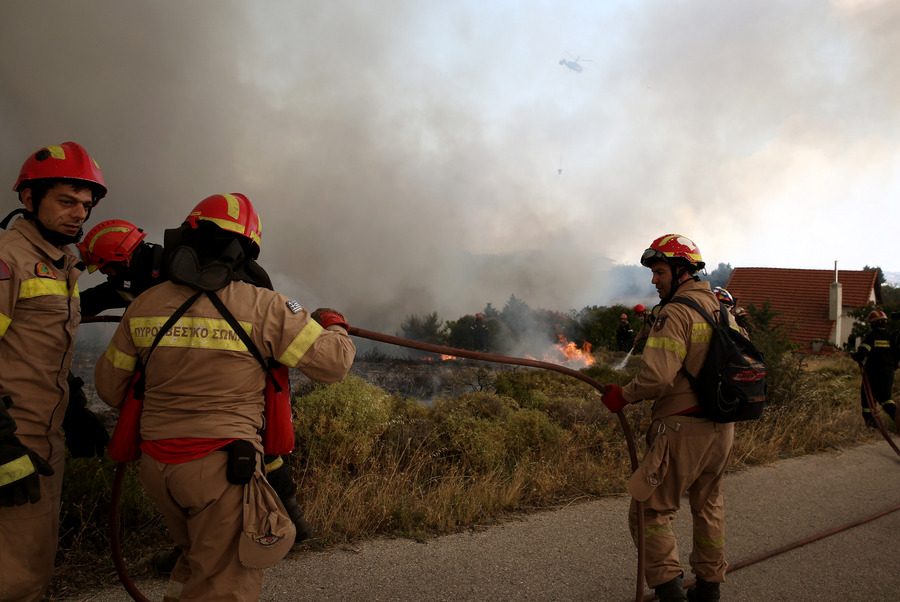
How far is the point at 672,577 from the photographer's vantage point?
2777 millimetres

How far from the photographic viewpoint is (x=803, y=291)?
1089 inches

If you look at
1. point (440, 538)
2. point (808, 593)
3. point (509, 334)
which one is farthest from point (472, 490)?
point (509, 334)

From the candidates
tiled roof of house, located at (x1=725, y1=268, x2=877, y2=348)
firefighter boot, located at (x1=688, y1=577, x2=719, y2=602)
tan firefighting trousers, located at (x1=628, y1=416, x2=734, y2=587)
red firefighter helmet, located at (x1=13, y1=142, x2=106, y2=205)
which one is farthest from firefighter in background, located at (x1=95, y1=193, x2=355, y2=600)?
tiled roof of house, located at (x1=725, y1=268, x2=877, y2=348)

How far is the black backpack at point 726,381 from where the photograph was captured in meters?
2.78

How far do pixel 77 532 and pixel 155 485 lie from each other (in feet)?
5.50

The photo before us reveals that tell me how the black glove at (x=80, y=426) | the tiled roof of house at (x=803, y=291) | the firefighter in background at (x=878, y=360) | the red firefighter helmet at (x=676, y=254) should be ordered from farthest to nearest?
the tiled roof of house at (x=803, y=291), the firefighter in background at (x=878, y=360), the red firefighter helmet at (x=676, y=254), the black glove at (x=80, y=426)

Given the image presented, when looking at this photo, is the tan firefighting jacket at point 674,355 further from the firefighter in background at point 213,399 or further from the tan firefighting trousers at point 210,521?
the tan firefighting trousers at point 210,521

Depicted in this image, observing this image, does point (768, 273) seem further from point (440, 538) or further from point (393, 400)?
point (440, 538)

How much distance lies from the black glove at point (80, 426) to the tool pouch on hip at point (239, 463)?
991 millimetres

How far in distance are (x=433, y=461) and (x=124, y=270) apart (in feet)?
9.59

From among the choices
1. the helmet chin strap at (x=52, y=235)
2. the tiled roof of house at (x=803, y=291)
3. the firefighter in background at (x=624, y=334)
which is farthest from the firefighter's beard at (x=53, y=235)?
the tiled roof of house at (x=803, y=291)

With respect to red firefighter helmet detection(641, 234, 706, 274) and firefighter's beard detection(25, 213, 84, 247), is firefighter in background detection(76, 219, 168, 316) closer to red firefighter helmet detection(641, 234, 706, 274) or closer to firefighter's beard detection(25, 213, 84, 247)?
firefighter's beard detection(25, 213, 84, 247)

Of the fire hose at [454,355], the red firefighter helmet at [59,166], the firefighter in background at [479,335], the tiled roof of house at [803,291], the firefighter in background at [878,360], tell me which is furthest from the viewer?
the tiled roof of house at [803,291]

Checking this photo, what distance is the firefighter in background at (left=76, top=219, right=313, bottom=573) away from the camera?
2619 millimetres
